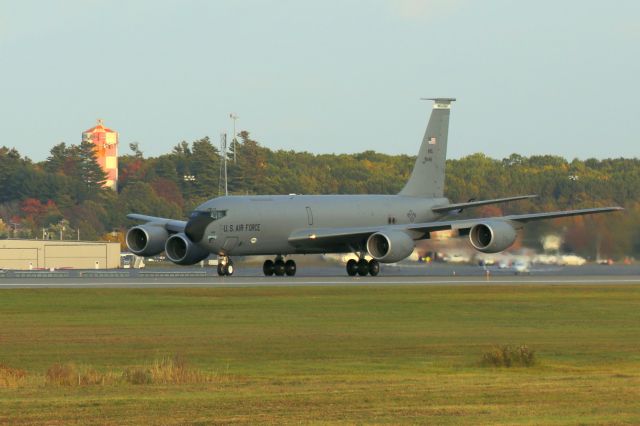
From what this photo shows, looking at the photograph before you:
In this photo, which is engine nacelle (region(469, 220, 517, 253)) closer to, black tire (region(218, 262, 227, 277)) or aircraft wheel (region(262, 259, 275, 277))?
aircraft wheel (region(262, 259, 275, 277))

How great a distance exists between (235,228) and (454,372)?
39.8 m

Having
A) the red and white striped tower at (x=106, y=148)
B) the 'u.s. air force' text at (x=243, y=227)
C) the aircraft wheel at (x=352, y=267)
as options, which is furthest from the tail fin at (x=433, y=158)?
the red and white striped tower at (x=106, y=148)

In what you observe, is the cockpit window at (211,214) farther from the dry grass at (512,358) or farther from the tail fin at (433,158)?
the dry grass at (512,358)

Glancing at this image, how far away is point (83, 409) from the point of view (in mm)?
19281

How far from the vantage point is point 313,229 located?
67812 mm

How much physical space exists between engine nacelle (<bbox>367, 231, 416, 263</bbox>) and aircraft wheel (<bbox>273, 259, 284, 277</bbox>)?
4720 mm

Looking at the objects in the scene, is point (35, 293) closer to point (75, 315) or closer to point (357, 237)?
point (75, 315)

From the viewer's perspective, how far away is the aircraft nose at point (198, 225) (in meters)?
64.6

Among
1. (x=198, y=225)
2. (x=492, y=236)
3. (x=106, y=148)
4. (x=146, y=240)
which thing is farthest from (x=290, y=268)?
(x=106, y=148)

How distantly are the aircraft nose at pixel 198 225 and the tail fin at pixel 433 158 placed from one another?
14.4 metres

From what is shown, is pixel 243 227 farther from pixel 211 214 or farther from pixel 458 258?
pixel 458 258

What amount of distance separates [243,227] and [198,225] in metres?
2.18

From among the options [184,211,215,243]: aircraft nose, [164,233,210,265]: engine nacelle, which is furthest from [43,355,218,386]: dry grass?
[164,233,210,265]: engine nacelle

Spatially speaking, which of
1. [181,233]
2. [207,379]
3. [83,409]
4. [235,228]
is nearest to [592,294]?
[235,228]
